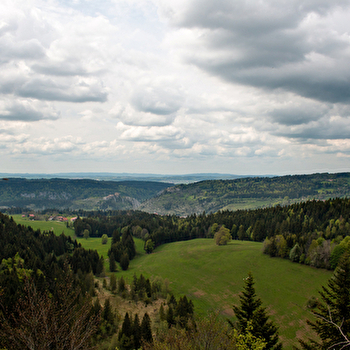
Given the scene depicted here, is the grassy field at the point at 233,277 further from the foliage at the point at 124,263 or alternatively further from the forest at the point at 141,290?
the forest at the point at 141,290

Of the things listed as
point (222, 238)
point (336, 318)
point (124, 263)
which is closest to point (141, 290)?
point (124, 263)

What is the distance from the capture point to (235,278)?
3917 inches

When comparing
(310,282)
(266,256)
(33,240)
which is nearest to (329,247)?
(310,282)

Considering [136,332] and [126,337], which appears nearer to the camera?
[126,337]

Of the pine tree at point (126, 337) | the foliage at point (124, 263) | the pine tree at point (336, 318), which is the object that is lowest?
the foliage at point (124, 263)

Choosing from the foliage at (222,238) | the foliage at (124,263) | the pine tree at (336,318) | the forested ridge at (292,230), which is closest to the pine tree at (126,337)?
the pine tree at (336,318)

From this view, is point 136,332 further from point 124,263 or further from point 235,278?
point 124,263

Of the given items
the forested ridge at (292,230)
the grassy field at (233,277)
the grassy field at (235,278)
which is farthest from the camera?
the forested ridge at (292,230)

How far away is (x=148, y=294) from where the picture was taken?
85.8 metres

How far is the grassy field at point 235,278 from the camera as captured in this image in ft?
240

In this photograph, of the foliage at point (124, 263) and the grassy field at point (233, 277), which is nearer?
the grassy field at point (233, 277)

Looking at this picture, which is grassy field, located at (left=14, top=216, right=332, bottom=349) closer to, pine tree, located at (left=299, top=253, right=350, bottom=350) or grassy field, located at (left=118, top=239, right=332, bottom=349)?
grassy field, located at (left=118, top=239, right=332, bottom=349)

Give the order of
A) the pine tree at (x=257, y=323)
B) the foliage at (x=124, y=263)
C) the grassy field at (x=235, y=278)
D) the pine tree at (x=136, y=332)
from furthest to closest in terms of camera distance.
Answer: the foliage at (x=124, y=263)
the grassy field at (x=235, y=278)
the pine tree at (x=136, y=332)
the pine tree at (x=257, y=323)

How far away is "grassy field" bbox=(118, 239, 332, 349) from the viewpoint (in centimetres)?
7300
